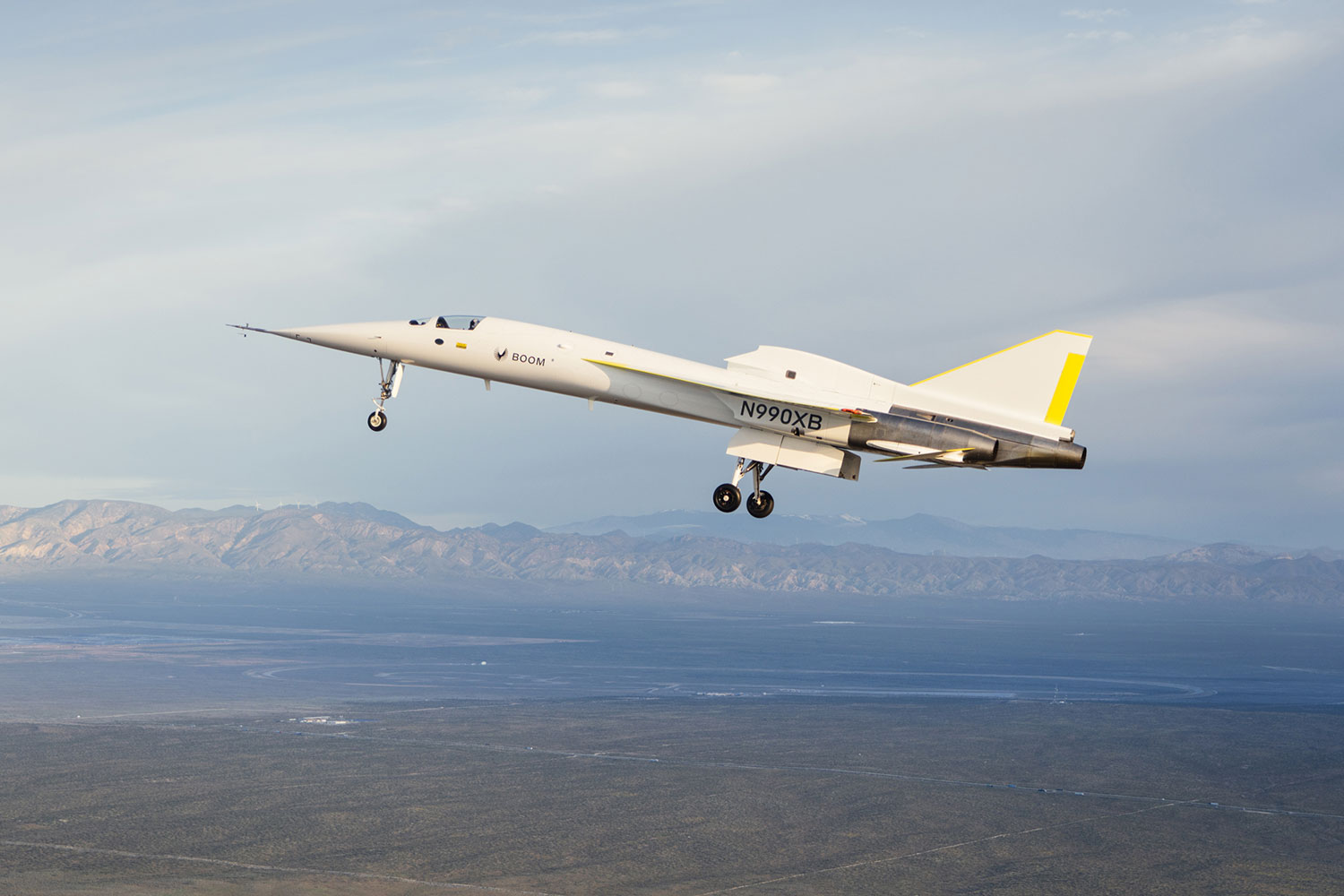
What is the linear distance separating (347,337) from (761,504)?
1703cm

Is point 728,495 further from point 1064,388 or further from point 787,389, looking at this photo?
point 1064,388

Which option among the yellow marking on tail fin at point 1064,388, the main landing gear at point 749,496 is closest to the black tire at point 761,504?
the main landing gear at point 749,496

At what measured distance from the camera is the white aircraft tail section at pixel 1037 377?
142 feet

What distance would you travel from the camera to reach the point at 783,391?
141 ft

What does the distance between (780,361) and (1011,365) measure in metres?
8.92

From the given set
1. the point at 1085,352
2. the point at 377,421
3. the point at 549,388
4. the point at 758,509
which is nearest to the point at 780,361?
the point at 758,509

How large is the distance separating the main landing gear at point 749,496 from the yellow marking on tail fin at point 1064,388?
35.8ft

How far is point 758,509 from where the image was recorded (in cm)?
4175

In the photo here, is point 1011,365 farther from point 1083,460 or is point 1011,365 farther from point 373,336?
point 373,336

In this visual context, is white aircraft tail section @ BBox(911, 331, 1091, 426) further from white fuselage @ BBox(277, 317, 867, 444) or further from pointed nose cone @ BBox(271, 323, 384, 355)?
pointed nose cone @ BBox(271, 323, 384, 355)

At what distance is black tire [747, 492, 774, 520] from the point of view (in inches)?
1633

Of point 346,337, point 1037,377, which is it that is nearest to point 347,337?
point 346,337

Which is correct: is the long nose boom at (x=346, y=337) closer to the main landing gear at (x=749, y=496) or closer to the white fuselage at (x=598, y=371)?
the white fuselage at (x=598, y=371)

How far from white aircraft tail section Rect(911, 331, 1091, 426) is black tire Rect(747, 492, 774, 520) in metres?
8.86
